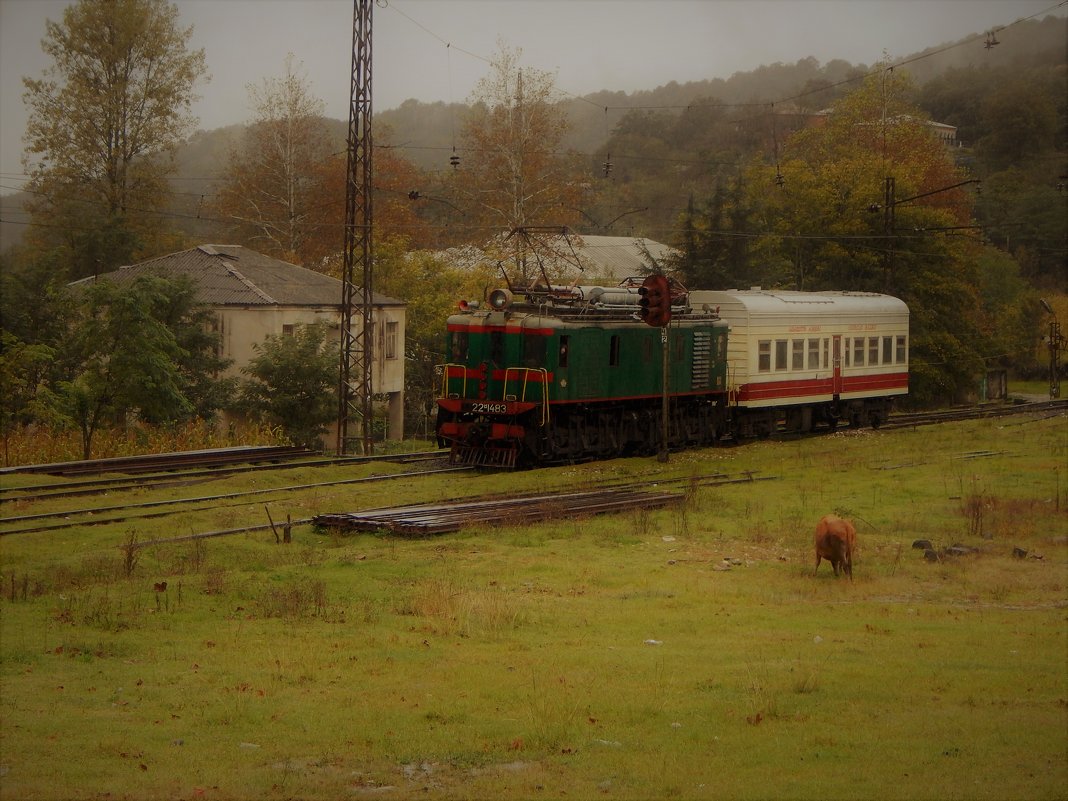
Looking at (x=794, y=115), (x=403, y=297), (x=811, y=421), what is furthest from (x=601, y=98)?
(x=811, y=421)

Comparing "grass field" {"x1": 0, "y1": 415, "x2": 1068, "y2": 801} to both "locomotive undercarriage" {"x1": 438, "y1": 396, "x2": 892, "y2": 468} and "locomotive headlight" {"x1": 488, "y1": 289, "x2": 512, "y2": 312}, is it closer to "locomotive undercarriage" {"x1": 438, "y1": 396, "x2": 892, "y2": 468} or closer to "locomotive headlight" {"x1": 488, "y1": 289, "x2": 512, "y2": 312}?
"locomotive undercarriage" {"x1": 438, "y1": 396, "x2": 892, "y2": 468}

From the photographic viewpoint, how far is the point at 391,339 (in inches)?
1764

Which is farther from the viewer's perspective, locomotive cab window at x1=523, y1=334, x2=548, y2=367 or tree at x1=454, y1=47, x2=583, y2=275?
tree at x1=454, y1=47, x2=583, y2=275

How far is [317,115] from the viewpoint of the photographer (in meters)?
59.9

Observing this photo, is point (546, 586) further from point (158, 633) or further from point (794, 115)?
point (794, 115)

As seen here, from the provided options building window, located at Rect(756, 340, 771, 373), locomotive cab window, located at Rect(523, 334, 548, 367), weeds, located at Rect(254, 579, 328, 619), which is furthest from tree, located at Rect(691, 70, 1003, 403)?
weeds, located at Rect(254, 579, 328, 619)

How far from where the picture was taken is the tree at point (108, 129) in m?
41.8

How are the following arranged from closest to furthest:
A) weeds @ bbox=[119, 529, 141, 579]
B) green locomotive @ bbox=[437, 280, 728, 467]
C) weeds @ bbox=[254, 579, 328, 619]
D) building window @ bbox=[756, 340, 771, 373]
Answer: weeds @ bbox=[254, 579, 328, 619]
weeds @ bbox=[119, 529, 141, 579]
green locomotive @ bbox=[437, 280, 728, 467]
building window @ bbox=[756, 340, 771, 373]

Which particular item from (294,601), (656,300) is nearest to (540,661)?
(294,601)

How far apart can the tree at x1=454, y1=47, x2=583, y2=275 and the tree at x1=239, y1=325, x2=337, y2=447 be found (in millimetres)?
16945

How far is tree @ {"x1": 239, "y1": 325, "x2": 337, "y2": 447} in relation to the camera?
32281 mm

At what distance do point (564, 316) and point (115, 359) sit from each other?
11.4m

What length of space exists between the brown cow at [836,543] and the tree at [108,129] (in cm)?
3410

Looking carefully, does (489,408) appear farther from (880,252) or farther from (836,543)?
(880,252)
